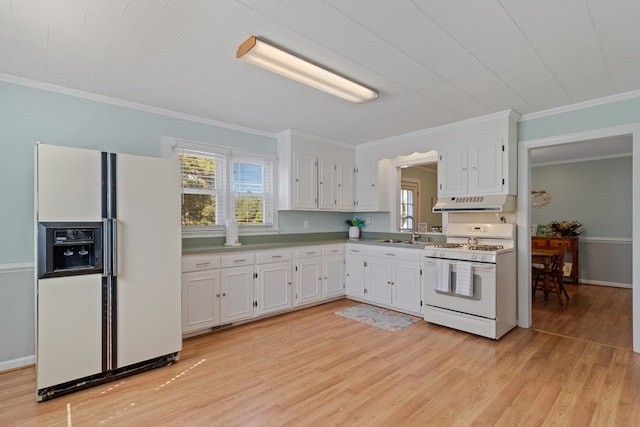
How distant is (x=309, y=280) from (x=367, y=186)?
1782 millimetres

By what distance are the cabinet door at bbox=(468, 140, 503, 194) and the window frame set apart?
2.59 m

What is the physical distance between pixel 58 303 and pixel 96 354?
0.49 meters

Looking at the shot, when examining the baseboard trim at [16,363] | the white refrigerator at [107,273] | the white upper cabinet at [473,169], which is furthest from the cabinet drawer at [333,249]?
the baseboard trim at [16,363]

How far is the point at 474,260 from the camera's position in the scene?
355 cm

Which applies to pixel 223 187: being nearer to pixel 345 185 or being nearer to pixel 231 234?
pixel 231 234

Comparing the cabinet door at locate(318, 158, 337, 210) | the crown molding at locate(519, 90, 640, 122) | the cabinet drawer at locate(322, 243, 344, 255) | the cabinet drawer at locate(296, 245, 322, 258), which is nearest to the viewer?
the crown molding at locate(519, 90, 640, 122)

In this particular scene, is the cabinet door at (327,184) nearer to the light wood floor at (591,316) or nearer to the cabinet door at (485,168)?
the cabinet door at (485,168)

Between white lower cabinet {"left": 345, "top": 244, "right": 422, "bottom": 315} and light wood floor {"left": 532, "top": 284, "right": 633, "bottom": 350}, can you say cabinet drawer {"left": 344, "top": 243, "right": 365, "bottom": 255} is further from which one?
light wood floor {"left": 532, "top": 284, "right": 633, "bottom": 350}

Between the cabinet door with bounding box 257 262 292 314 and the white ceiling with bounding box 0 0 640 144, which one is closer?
the white ceiling with bounding box 0 0 640 144

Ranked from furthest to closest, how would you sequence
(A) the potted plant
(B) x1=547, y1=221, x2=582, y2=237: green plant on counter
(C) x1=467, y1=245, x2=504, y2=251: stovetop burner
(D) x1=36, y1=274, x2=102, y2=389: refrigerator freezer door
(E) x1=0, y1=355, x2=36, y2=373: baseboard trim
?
(B) x1=547, y1=221, x2=582, y2=237: green plant on counter, (A) the potted plant, (C) x1=467, y1=245, x2=504, y2=251: stovetop burner, (E) x1=0, y1=355, x2=36, y2=373: baseboard trim, (D) x1=36, y1=274, x2=102, y2=389: refrigerator freezer door

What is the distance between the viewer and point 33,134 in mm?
2939

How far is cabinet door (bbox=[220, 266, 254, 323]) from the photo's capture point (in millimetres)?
3723

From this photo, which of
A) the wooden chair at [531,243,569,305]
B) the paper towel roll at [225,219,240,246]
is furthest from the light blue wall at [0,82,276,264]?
the wooden chair at [531,243,569,305]

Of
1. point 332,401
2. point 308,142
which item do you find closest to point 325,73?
point 308,142
